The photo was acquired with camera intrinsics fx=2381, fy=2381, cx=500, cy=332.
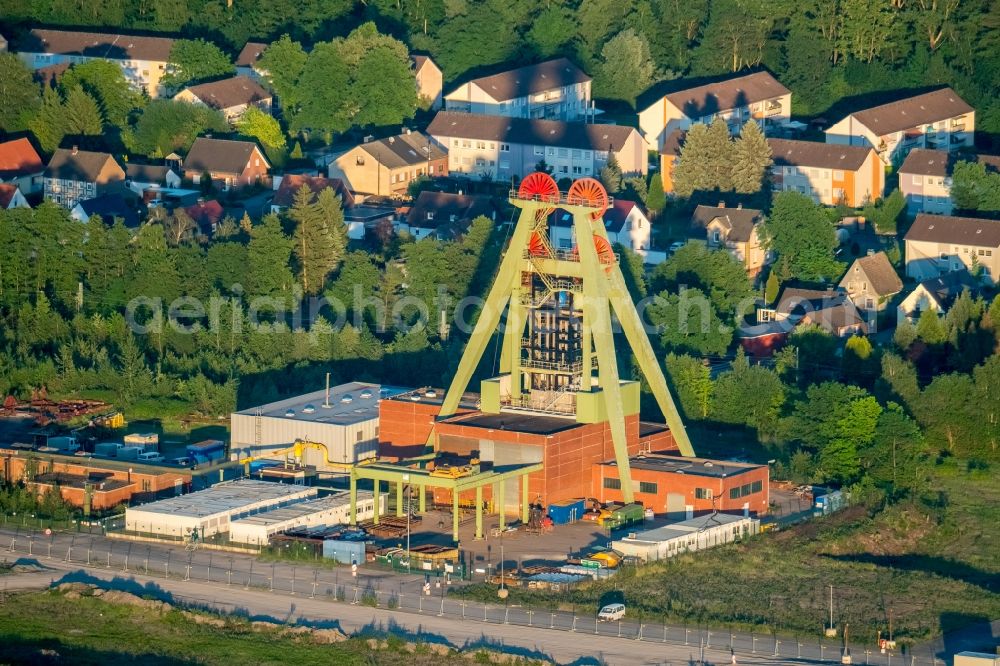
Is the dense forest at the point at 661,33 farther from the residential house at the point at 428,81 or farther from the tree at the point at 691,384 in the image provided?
the tree at the point at 691,384

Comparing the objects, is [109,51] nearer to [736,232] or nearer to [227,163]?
[227,163]

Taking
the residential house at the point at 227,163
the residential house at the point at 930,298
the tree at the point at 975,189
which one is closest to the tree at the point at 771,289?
the residential house at the point at 930,298

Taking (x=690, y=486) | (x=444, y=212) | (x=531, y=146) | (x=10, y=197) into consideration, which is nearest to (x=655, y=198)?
(x=444, y=212)

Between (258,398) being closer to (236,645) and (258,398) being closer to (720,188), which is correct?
(236,645)

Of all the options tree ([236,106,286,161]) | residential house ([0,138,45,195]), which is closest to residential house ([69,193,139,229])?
residential house ([0,138,45,195])

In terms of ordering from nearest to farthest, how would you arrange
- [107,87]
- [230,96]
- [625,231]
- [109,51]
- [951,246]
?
[951,246], [625,231], [230,96], [107,87], [109,51]

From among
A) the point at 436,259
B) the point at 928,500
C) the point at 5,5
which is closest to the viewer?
the point at 928,500

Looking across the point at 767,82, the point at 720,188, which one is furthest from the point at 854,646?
the point at 767,82

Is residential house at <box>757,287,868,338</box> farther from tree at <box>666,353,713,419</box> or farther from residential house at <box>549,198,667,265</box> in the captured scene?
tree at <box>666,353,713,419</box>
